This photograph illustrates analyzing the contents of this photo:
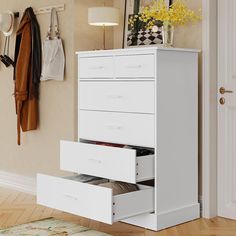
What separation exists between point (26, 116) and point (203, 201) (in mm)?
1850

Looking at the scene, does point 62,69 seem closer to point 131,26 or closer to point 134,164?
point 131,26

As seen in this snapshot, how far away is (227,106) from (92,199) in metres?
1.29

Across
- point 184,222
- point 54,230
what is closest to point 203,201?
point 184,222

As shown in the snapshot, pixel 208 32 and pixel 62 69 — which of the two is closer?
pixel 208 32

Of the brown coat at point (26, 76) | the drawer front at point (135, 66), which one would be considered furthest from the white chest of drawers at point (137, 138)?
the brown coat at point (26, 76)

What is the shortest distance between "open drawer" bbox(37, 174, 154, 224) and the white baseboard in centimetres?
118

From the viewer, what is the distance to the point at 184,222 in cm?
393

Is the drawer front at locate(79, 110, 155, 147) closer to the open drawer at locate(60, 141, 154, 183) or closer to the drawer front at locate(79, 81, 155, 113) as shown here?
the drawer front at locate(79, 81, 155, 113)

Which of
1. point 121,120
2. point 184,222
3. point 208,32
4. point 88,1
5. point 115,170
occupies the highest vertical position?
point 88,1

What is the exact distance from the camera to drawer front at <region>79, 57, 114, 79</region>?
3.91m

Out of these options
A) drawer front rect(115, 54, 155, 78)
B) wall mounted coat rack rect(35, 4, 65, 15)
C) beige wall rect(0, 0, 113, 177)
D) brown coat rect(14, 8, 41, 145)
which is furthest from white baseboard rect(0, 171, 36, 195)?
drawer front rect(115, 54, 155, 78)

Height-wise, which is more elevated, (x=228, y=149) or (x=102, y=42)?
(x=102, y=42)

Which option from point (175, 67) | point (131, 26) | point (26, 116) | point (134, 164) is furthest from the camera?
point (26, 116)

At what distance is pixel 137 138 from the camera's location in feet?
12.3
